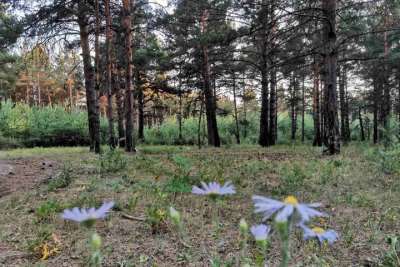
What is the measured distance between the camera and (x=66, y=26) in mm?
9180

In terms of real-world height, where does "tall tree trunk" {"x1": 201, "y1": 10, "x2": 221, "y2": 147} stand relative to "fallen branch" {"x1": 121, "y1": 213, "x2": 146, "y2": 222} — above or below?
above

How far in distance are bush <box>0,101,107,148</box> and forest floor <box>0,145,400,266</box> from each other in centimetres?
1190

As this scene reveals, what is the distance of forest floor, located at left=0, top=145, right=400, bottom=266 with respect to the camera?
7.71 feet

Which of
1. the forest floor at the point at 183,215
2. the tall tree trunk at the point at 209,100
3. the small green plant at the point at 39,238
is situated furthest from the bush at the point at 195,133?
the small green plant at the point at 39,238

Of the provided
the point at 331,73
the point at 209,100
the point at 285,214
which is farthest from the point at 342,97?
the point at 285,214

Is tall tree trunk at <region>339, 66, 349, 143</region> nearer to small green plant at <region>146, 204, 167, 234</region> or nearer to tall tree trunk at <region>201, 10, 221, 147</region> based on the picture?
tall tree trunk at <region>201, 10, 221, 147</region>

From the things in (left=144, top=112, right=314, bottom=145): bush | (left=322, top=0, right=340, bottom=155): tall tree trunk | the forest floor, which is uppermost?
(left=322, top=0, right=340, bottom=155): tall tree trunk

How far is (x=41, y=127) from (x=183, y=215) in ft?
50.5

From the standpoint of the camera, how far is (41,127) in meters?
16.5

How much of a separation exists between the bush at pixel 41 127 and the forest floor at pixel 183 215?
11903mm

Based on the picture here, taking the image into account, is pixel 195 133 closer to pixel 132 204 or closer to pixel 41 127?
pixel 41 127

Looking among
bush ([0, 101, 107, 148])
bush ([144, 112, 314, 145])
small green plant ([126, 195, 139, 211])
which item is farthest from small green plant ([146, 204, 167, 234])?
bush ([0, 101, 107, 148])

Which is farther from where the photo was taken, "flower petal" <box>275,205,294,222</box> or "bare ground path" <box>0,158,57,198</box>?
"bare ground path" <box>0,158,57,198</box>

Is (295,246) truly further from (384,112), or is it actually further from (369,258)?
(384,112)
